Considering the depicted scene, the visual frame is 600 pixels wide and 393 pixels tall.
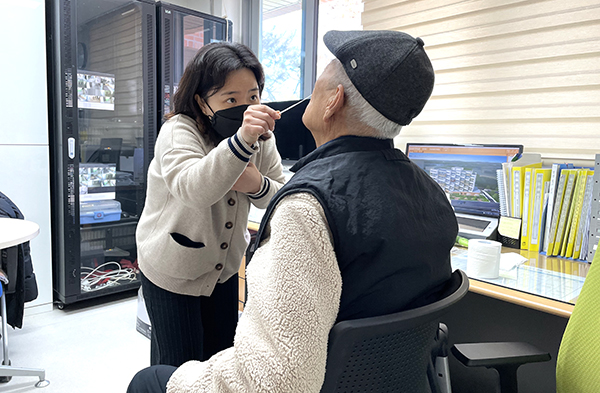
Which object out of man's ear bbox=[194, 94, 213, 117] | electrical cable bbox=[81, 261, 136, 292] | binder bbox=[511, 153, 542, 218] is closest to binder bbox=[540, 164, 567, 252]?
binder bbox=[511, 153, 542, 218]

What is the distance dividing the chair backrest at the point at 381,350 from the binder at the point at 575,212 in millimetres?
1197

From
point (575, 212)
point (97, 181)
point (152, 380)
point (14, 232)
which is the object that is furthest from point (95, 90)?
point (575, 212)

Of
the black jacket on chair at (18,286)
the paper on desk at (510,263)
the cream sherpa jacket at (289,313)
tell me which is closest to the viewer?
the cream sherpa jacket at (289,313)

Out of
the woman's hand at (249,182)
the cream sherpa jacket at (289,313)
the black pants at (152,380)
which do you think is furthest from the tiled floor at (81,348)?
the cream sherpa jacket at (289,313)

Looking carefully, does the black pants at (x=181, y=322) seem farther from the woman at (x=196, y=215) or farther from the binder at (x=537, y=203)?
the binder at (x=537, y=203)

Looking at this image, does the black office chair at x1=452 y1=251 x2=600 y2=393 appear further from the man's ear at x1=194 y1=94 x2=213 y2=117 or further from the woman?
the man's ear at x1=194 y1=94 x2=213 y2=117

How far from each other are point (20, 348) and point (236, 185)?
2116 millimetres

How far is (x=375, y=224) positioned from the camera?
2.36 feet

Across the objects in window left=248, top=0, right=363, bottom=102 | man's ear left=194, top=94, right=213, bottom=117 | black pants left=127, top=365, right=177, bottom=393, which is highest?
window left=248, top=0, right=363, bottom=102

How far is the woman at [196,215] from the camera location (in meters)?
1.22

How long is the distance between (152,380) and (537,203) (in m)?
1.62

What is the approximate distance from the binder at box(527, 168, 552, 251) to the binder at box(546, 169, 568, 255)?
4 centimetres

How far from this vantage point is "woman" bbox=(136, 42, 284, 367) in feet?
4.00

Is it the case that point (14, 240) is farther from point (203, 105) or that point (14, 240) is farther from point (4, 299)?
point (203, 105)
